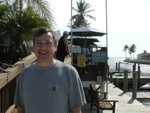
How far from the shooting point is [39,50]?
2.39 meters

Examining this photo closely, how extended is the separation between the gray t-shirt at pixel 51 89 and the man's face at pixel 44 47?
0.29 ft

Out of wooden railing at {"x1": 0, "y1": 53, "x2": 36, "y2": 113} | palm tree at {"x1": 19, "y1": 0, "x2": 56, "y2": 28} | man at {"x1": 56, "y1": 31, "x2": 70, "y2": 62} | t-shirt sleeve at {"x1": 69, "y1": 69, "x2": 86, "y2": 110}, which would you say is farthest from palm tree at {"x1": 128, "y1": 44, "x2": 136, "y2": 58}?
t-shirt sleeve at {"x1": 69, "y1": 69, "x2": 86, "y2": 110}

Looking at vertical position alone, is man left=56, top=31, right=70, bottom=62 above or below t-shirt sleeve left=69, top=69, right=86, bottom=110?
above

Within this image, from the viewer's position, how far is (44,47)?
2379 millimetres

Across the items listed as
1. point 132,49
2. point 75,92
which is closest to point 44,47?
point 75,92

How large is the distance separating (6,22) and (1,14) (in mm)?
364

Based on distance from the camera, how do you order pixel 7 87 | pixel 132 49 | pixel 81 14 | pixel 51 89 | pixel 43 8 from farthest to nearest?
1. pixel 132 49
2. pixel 81 14
3. pixel 43 8
4. pixel 7 87
5. pixel 51 89

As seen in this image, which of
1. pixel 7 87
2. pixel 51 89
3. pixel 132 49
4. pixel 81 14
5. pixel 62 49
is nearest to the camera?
pixel 51 89

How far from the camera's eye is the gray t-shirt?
2.33 meters

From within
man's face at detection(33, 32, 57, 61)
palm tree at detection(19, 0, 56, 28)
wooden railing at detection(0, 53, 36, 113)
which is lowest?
wooden railing at detection(0, 53, 36, 113)

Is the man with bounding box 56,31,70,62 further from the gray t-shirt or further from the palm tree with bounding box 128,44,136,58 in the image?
the palm tree with bounding box 128,44,136,58

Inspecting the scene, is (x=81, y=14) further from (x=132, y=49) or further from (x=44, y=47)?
(x=132, y=49)

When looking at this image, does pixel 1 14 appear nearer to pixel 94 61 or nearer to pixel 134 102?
pixel 94 61

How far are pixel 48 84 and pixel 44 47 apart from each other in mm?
278
